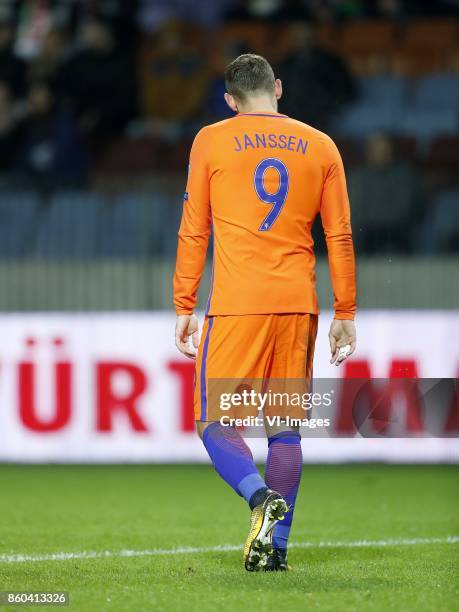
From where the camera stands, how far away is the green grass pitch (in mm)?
4340

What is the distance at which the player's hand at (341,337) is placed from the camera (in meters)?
4.78

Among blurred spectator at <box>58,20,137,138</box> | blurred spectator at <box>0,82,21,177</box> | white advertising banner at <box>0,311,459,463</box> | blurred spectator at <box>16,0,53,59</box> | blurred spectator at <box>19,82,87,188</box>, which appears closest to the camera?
white advertising banner at <box>0,311,459,463</box>

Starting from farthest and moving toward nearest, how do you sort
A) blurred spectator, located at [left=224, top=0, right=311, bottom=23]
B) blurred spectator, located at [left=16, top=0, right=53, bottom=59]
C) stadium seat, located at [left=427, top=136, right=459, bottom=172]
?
blurred spectator, located at [left=16, top=0, right=53, bottom=59], blurred spectator, located at [left=224, top=0, right=311, bottom=23], stadium seat, located at [left=427, top=136, right=459, bottom=172]

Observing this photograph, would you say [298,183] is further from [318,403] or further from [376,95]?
[376,95]

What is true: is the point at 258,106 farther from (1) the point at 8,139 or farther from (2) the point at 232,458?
(1) the point at 8,139

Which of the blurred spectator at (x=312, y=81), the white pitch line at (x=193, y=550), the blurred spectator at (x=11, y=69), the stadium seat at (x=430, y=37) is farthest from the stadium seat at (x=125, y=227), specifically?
the white pitch line at (x=193, y=550)

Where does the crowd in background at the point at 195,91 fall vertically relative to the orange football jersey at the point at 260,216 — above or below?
above

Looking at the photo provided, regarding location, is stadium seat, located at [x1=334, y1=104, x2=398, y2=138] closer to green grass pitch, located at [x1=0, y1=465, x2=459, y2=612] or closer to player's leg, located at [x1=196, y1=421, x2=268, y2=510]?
green grass pitch, located at [x1=0, y1=465, x2=459, y2=612]

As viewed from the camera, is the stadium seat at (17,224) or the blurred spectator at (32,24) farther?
the blurred spectator at (32,24)

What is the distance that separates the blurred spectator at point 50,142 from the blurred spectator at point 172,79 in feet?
3.87

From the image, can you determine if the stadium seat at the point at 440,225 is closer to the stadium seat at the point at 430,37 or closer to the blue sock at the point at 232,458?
the stadium seat at the point at 430,37

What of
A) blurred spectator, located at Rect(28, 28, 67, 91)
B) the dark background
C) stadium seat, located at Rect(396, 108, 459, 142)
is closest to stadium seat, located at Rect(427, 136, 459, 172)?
the dark background

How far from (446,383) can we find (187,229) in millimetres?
3806

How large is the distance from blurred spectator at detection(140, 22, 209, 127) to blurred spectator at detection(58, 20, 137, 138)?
0.50 m
